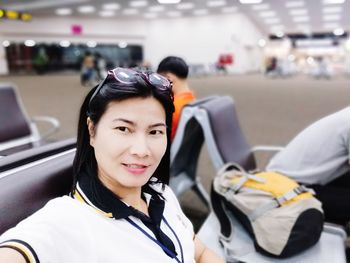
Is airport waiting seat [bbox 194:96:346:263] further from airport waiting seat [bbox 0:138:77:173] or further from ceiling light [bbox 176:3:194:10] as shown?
ceiling light [bbox 176:3:194:10]

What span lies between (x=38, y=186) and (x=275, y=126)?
5117mm

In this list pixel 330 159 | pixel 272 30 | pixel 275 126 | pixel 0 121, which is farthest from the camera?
pixel 272 30

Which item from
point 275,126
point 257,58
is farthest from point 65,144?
point 257,58

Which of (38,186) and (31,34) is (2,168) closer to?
(38,186)

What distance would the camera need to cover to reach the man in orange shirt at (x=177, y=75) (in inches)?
90.8

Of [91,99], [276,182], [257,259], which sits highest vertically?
[91,99]

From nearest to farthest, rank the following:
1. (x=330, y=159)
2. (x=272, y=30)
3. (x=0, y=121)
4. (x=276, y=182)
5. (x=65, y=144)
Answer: (x=65, y=144) → (x=276, y=182) → (x=330, y=159) → (x=0, y=121) → (x=272, y=30)

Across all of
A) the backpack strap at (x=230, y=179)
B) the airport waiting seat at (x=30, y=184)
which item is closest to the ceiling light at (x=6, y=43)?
the backpack strap at (x=230, y=179)

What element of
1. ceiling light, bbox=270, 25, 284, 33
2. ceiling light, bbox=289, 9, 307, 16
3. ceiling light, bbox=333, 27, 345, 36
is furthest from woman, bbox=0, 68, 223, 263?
ceiling light, bbox=333, 27, 345, 36

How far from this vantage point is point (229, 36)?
2317 centimetres

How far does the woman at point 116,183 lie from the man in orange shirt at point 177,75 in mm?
1356

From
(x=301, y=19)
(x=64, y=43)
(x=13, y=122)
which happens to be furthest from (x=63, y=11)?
(x=13, y=122)

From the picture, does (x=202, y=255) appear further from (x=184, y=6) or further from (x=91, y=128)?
(x=184, y=6)

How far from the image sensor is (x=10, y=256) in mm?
593
